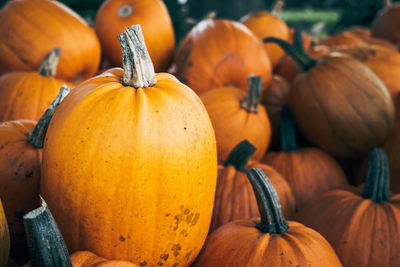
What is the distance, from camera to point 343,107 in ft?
7.47

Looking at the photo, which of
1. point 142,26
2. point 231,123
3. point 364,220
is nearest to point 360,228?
point 364,220

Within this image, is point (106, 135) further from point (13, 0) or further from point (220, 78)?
point (13, 0)

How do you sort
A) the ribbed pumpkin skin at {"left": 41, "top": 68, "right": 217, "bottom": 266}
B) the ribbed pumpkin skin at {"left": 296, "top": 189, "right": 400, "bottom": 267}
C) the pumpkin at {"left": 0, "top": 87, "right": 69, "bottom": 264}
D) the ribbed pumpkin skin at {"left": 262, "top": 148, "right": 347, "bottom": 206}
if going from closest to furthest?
the ribbed pumpkin skin at {"left": 41, "top": 68, "right": 217, "bottom": 266} → the pumpkin at {"left": 0, "top": 87, "right": 69, "bottom": 264} → the ribbed pumpkin skin at {"left": 296, "top": 189, "right": 400, "bottom": 267} → the ribbed pumpkin skin at {"left": 262, "top": 148, "right": 347, "bottom": 206}

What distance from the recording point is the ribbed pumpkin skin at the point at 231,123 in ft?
7.11

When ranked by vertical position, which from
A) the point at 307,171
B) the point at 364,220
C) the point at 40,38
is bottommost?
the point at 307,171

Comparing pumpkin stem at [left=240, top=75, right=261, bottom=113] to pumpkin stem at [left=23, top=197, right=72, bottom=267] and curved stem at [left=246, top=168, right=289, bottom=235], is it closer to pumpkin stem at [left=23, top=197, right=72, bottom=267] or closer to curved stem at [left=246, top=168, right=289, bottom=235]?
curved stem at [left=246, top=168, right=289, bottom=235]

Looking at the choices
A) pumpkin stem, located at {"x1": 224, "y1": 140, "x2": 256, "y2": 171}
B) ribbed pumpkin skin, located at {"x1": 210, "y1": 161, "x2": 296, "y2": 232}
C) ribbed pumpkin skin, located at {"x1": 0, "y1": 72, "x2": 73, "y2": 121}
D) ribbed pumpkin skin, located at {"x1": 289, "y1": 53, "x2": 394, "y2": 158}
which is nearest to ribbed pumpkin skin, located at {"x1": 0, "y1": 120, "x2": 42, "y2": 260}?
ribbed pumpkin skin, located at {"x1": 0, "y1": 72, "x2": 73, "y2": 121}

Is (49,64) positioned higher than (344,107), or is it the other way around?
(49,64)

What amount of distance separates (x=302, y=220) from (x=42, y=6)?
1.86 meters

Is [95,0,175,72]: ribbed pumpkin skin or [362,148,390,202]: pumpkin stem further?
[95,0,175,72]: ribbed pumpkin skin

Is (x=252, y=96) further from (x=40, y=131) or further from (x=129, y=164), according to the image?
(x=129, y=164)

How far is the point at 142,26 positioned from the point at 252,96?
89 centimetres

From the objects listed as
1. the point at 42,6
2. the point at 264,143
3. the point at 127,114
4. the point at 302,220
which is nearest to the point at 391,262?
the point at 302,220

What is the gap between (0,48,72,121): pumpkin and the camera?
1933 millimetres
